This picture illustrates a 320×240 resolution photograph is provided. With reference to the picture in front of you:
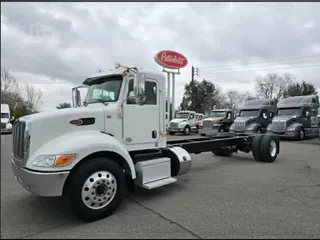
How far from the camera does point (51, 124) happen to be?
3.54 metres

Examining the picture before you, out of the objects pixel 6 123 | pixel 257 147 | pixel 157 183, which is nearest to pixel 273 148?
pixel 257 147

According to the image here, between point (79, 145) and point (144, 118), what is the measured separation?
147 centimetres

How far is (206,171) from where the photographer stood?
698cm

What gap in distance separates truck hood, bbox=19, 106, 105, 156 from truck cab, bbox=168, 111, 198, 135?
17.0m

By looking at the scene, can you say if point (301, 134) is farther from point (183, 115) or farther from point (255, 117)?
point (183, 115)

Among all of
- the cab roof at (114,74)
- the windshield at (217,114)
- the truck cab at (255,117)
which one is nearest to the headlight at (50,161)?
the cab roof at (114,74)

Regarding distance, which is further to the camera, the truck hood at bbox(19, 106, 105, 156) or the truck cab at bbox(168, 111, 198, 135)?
the truck cab at bbox(168, 111, 198, 135)

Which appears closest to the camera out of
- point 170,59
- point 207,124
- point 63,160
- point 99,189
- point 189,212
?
point 63,160

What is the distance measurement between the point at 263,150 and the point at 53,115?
6.93 metres

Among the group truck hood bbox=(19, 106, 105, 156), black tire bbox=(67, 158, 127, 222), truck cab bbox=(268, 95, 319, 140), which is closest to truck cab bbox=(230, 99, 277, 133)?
truck cab bbox=(268, 95, 319, 140)

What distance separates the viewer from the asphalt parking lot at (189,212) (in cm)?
314

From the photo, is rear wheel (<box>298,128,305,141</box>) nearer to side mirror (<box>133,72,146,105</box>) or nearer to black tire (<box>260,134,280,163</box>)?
black tire (<box>260,134,280,163</box>)

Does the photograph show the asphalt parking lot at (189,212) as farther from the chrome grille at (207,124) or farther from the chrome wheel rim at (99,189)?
the chrome grille at (207,124)

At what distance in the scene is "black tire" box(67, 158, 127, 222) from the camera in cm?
340
